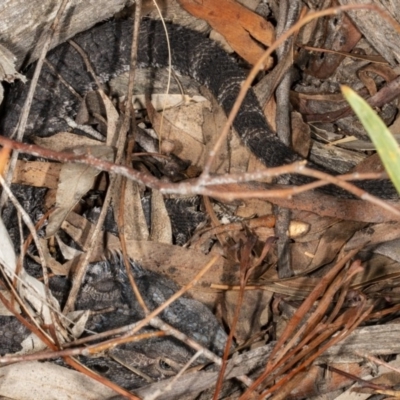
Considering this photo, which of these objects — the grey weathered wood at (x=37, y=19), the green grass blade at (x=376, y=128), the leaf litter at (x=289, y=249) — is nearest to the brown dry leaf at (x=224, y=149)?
the leaf litter at (x=289, y=249)

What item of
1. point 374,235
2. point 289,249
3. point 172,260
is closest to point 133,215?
point 172,260

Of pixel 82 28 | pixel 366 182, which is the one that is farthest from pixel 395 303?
pixel 82 28

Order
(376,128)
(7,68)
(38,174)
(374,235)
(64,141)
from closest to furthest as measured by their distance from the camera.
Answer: (376,128)
(374,235)
(7,68)
(38,174)
(64,141)

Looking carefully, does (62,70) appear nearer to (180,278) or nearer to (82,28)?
(82,28)

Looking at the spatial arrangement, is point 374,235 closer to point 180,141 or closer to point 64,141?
point 180,141

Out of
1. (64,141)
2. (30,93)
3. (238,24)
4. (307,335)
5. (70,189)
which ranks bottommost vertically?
(307,335)
